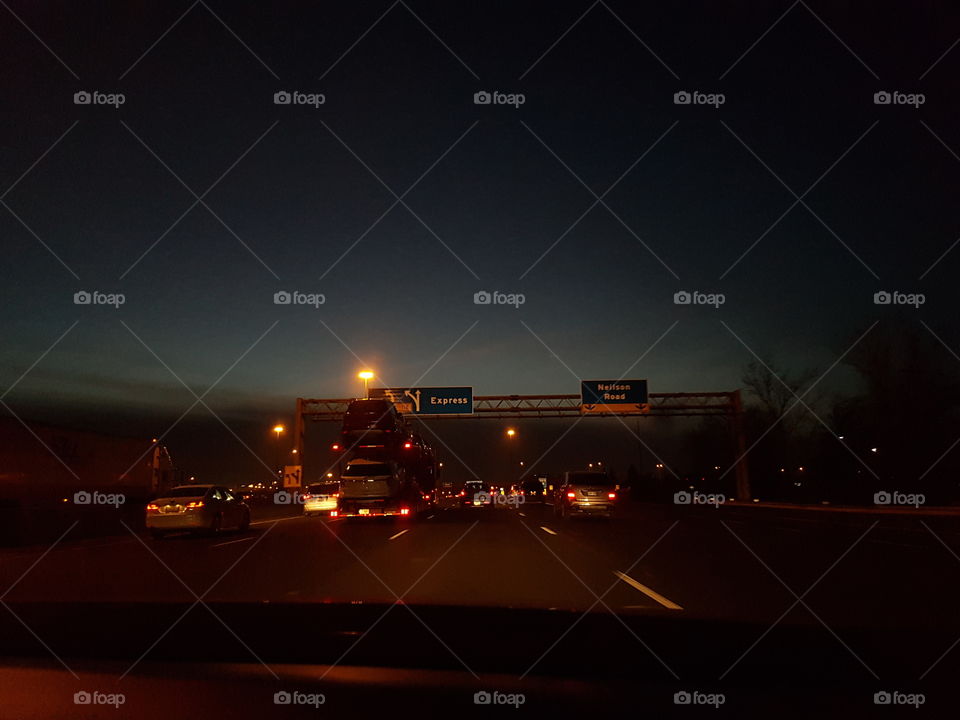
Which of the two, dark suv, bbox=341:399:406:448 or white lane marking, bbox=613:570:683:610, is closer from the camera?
white lane marking, bbox=613:570:683:610

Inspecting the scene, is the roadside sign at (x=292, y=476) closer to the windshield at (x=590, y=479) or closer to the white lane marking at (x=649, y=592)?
the windshield at (x=590, y=479)

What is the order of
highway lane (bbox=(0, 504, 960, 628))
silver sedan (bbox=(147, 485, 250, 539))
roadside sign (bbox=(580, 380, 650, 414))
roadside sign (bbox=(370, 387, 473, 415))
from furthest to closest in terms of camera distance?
roadside sign (bbox=(370, 387, 473, 415)) < roadside sign (bbox=(580, 380, 650, 414)) < silver sedan (bbox=(147, 485, 250, 539)) < highway lane (bbox=(0, 504, 960, 628))

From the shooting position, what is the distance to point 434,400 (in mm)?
52969

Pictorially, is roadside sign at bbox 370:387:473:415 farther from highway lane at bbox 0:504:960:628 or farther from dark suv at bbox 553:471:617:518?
highway lane at bbox 0:504:960:628

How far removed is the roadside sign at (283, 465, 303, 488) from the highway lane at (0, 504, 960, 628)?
78.7 ft

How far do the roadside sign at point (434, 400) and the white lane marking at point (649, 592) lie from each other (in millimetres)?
39613

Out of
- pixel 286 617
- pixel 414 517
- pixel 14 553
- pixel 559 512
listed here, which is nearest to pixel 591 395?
pixel 559 512

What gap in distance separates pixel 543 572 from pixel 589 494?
17.9 m

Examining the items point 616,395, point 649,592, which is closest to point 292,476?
point 616,395

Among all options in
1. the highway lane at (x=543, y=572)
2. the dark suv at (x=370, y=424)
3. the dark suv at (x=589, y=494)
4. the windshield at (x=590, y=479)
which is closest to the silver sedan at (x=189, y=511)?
the highway lane at (x=543, y=572)

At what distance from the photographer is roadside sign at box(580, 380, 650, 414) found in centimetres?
5150

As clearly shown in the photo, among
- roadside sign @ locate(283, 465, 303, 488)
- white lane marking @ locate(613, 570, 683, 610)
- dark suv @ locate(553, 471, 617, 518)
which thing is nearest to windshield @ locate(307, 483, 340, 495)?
roadside sign @ locate(283, 465, 303, 488)

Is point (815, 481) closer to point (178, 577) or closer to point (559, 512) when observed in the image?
point (559, 512)

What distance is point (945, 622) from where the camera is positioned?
8.28 meters
